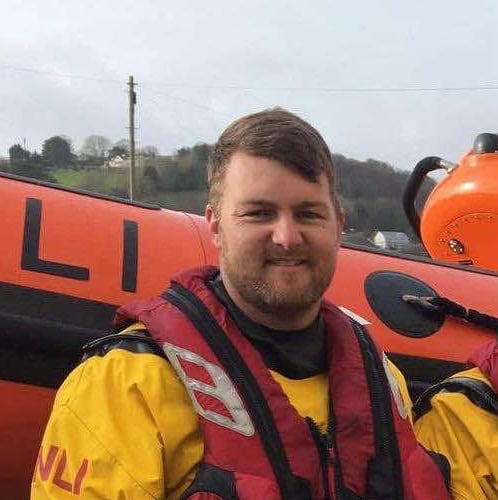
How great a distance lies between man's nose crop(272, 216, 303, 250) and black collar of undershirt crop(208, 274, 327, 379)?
17cm

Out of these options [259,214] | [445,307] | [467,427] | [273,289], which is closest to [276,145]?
[259,214]

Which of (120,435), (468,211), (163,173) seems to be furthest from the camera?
(163,173)

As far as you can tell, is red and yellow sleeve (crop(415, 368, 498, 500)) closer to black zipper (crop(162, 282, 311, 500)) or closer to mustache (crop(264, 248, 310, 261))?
black zipper (crop(162, 282, 311, 500))

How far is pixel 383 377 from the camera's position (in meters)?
1.41

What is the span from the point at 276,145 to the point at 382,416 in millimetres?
527

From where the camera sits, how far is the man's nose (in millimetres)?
1226

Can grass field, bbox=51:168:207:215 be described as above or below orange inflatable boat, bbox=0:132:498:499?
above

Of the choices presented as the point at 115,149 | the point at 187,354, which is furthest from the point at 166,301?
the point at 115,149

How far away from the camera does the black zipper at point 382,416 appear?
4.21 ft

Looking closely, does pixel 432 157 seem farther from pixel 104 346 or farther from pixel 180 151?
pixel 180 151

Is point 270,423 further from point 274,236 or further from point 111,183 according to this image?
point 111,183

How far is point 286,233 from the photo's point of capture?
1.23m

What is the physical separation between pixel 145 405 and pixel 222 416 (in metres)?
0.13

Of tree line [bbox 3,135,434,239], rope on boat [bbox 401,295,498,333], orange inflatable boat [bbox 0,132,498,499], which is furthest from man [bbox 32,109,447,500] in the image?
tree line [bbox 3,135,434,239]
